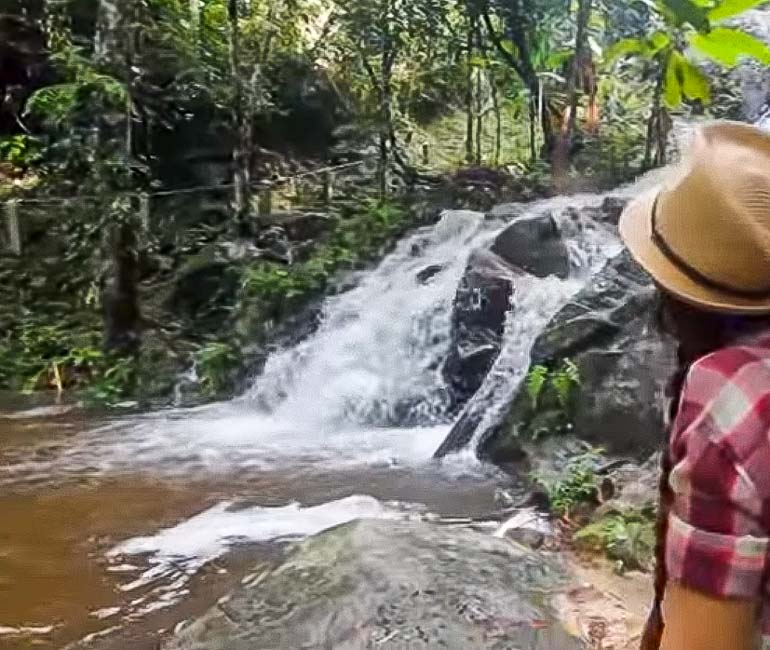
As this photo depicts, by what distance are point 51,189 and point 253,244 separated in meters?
1.97

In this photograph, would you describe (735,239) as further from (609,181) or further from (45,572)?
(609,181)

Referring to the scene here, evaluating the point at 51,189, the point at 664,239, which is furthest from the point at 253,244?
the point at 664,239

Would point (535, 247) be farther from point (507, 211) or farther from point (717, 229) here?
point (717, 229)

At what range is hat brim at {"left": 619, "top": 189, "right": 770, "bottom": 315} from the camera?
0.94 meters

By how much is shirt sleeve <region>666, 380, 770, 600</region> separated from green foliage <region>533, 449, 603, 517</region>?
398cm

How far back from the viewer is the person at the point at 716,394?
2.94ft

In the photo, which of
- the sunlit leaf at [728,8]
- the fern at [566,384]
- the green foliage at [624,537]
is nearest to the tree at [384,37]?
the fern at [566,384]

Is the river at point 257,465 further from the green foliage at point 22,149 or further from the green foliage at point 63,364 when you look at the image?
the green foliage at point 22,149

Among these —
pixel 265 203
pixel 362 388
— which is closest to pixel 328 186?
pixel 265 203

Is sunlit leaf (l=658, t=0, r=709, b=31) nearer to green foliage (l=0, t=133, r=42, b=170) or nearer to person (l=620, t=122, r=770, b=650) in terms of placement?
person (l=620, t=122, r=770, b=650)

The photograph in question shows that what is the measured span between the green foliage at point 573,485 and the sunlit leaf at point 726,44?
3965 millimetres

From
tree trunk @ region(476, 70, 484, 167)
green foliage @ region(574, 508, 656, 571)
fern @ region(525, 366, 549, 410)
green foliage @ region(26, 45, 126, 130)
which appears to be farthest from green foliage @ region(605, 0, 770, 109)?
tree trunk @ region(476, 70, 484, 167)

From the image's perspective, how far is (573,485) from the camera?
4988 mm

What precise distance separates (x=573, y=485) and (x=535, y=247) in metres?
3.25
